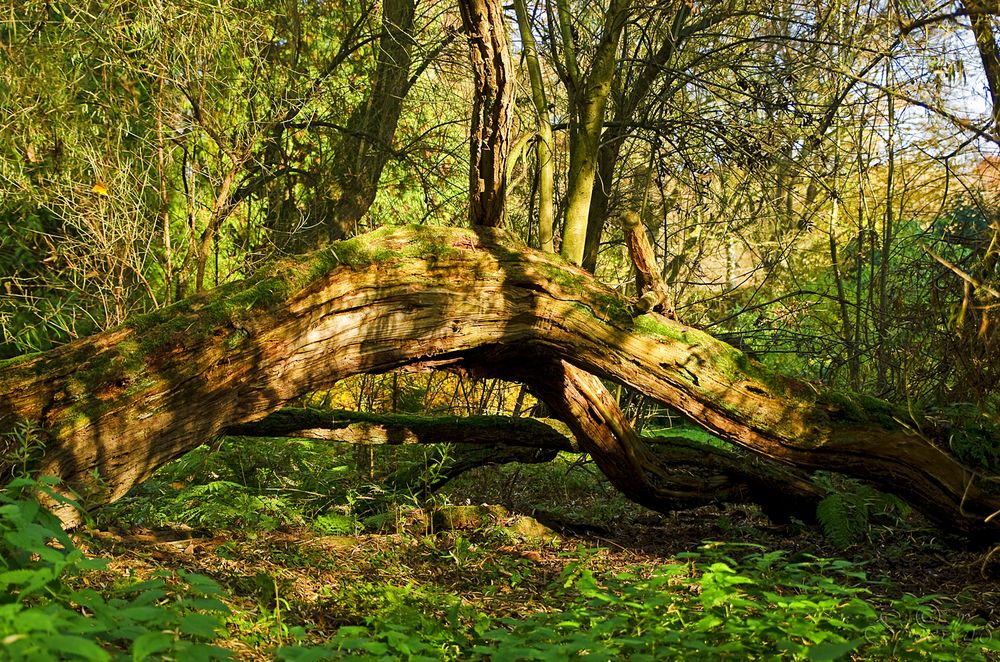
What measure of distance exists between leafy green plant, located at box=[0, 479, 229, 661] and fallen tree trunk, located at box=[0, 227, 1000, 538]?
667mm

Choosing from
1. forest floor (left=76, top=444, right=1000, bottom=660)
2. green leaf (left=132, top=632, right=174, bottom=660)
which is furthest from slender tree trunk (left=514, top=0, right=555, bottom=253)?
green leaf (left=132, top=632, right=174, bottom=660)

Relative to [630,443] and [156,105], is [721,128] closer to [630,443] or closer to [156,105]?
[630,443]

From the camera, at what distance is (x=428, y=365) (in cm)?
496

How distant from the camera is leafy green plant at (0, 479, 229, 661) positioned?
76.2 inches

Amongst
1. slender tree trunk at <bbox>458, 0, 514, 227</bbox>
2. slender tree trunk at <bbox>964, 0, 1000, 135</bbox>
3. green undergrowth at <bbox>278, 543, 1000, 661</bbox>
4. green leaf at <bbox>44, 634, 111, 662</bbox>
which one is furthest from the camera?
slender tree trunk at <bbox>964, 0, 1000, 135</bbox>

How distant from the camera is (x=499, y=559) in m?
4.78

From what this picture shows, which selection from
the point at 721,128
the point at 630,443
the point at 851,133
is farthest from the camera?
the point at 851,133

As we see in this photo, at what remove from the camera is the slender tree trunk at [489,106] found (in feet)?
15.4

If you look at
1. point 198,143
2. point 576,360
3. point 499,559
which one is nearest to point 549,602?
point 499,559

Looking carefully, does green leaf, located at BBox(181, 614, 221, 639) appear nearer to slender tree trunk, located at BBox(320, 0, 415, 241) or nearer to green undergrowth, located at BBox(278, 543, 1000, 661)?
green undergrowth, located at BBox(278, 543, 1000, 661)

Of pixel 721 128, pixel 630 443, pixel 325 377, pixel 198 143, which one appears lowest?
pixel 630 443

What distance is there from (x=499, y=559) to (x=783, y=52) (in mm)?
5364

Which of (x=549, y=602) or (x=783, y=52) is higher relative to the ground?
(x=783, y=52)

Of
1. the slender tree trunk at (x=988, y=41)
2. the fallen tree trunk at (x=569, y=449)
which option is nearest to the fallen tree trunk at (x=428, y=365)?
the fallen tree trunk at (x=569, y=449)
